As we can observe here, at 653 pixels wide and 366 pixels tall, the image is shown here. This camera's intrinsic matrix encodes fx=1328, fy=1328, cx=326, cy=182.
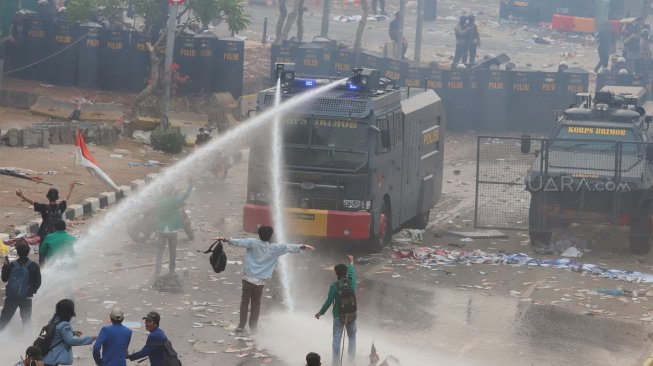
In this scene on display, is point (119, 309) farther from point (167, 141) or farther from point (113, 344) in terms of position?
point (167, 141)

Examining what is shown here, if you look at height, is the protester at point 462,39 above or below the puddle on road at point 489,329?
above

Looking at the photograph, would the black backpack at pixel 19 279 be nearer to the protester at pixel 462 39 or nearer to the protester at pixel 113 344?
the protester at pixel 113 344

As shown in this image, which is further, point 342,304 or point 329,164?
point 329,164

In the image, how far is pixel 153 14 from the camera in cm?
3538

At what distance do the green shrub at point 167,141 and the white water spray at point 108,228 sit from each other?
17.0 inches

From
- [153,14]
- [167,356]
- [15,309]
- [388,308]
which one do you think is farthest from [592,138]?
[153,14]

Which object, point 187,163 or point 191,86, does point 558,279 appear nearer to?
point 187,163

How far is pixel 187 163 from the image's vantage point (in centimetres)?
2912

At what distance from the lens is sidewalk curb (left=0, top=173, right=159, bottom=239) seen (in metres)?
21.6

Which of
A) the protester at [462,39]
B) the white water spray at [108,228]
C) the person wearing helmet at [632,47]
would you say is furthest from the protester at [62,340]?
the person wearing helmet at [632,47]

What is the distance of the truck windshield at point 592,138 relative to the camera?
74.5ft

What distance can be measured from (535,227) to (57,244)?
31.3ft

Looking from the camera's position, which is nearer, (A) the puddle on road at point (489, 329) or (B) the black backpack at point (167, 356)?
(B) the black backpack at point (167, 356)

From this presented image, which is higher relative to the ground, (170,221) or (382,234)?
(170,221)
